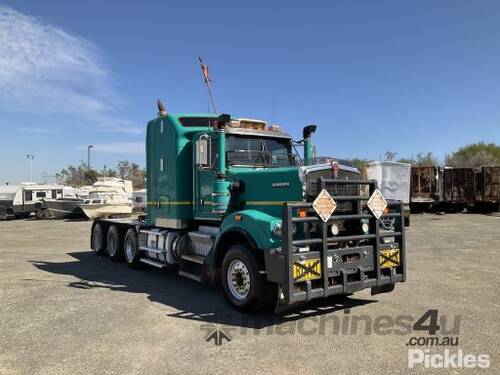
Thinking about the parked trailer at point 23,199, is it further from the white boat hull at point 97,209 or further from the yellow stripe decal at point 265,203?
the yellow stripe decal at point 265,203

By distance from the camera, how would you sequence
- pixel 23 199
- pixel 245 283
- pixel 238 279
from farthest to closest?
1. pixel 23 199
2. pixel 238 279
3. pixel 245 283

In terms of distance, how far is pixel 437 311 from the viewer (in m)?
6.56

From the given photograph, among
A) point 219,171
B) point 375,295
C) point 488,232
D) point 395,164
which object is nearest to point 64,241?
point 219,171

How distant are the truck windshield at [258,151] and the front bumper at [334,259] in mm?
1996

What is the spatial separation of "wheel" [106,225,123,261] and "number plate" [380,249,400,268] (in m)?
7.14

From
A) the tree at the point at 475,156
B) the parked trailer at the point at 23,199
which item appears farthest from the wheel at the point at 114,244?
the tree at the point at 475,156

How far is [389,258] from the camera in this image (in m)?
6.71

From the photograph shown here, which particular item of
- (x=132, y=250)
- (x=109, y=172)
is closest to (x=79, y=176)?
(x=109, y=172)

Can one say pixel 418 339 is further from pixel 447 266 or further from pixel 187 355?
pixel 447 266

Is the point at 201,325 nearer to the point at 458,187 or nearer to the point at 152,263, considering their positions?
the point at 152,263

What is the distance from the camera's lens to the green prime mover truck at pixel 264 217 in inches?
233

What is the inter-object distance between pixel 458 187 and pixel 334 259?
2799 cm

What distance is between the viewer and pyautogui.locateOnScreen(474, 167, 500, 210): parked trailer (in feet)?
101

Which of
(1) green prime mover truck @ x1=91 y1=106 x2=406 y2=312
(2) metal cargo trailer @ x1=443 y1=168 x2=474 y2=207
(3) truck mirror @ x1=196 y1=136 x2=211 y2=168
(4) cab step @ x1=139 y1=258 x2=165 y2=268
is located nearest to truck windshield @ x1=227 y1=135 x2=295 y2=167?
(1) green prime mover truck @ x1=91 y1=106 x2=406 y2=312
